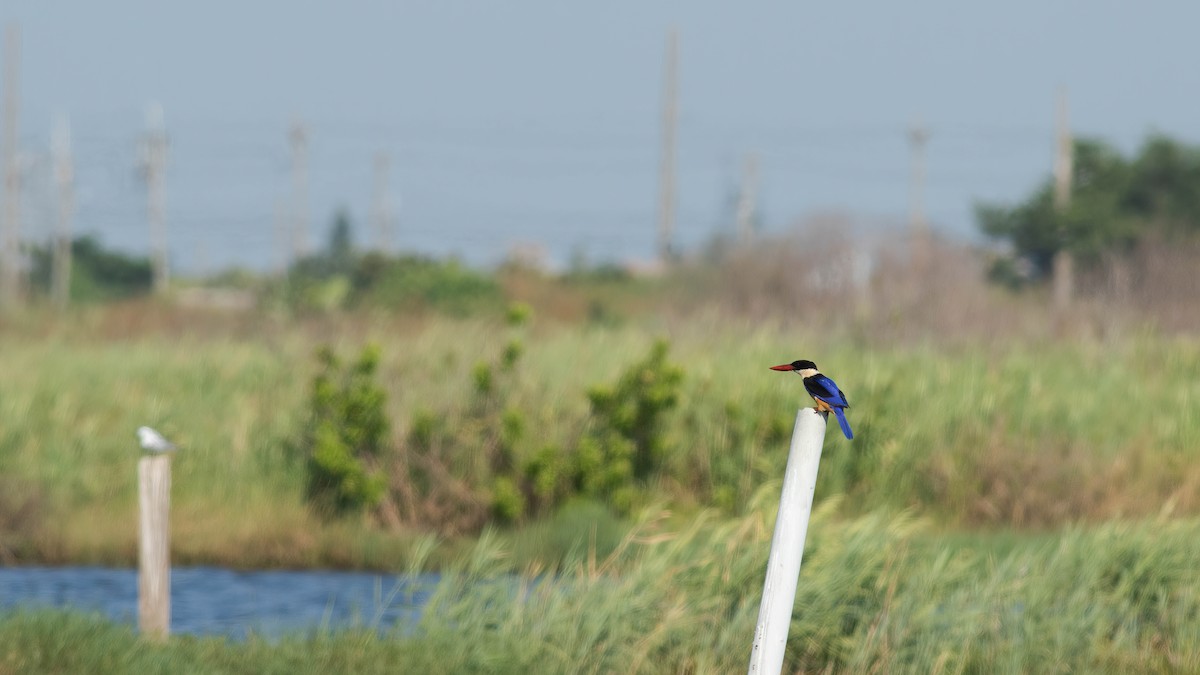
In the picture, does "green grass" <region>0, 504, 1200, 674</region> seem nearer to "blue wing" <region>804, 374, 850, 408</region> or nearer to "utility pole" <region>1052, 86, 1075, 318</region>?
"blue wing" <region>804, 374, 850, 408</region>

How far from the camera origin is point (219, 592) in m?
16.1

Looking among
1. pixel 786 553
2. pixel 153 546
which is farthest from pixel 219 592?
pixel 786 553

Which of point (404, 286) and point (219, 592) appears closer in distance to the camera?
point (219, 592)

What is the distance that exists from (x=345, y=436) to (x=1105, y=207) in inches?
1317

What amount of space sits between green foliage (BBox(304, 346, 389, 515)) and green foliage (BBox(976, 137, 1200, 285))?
31.0m

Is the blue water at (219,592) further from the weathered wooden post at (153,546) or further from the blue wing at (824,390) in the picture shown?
the blue wing at (824,390)

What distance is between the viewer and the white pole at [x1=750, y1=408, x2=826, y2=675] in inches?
267

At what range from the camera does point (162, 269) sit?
65.7m

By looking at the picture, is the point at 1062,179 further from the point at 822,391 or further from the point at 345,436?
the point at 822,391

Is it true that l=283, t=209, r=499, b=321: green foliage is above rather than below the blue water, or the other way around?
above

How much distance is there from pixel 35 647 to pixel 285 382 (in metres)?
11.8

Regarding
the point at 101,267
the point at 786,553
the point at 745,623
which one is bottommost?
the point at 101,267

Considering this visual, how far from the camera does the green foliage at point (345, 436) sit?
17859mm

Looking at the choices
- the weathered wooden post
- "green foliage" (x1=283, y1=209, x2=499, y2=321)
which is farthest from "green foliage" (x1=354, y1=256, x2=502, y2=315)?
the weathered wooden post
